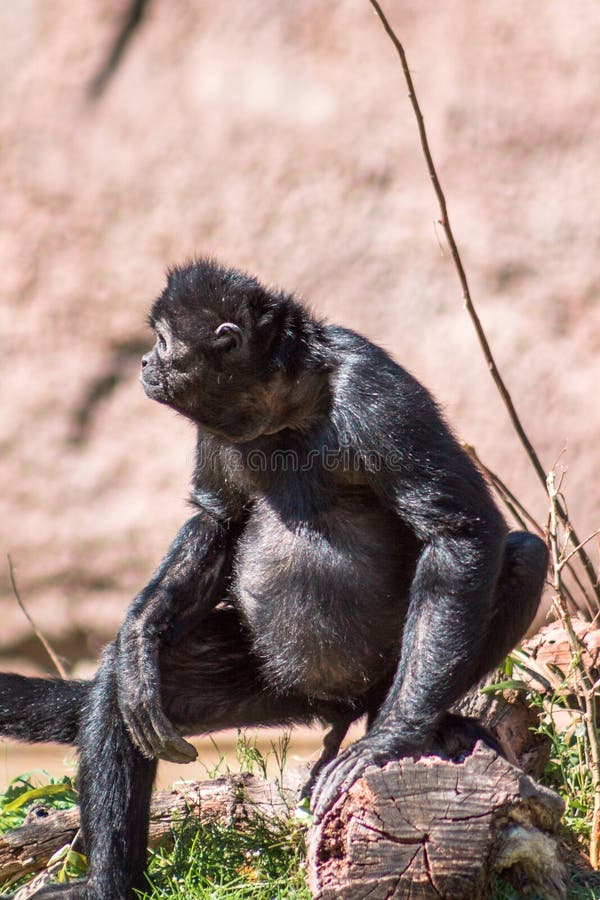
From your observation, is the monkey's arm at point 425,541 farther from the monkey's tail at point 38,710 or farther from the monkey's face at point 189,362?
the monkey's tail at point 38,710

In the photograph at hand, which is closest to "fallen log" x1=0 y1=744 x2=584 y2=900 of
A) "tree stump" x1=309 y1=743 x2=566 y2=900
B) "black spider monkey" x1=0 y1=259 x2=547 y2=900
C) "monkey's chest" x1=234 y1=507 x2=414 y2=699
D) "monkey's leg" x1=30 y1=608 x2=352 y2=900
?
"tree stump" x1=309 y1=743 x2=566 y2=900

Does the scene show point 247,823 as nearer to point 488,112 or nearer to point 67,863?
point 67,863

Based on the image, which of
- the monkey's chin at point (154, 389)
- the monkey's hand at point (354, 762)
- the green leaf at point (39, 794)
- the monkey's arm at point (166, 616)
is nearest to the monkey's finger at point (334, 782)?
the monkey's hand at point (354, 762)

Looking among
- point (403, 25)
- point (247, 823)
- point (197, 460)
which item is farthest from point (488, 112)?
point (247, 823)

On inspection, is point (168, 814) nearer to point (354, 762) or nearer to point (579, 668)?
point (354, 762)

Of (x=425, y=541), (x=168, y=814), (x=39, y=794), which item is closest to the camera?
(x=425, y=541)

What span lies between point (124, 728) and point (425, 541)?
64.0 inches

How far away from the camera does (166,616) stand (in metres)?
5.55

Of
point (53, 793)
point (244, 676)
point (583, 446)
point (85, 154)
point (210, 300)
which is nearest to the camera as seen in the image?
point (210, 300)

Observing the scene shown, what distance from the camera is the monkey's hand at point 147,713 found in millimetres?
5160

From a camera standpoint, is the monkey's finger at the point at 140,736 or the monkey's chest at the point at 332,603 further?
the monkey's chest at the point at 332,603

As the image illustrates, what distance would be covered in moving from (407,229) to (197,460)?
165 inches

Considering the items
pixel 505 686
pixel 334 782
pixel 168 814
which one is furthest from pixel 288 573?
pixel 168 814

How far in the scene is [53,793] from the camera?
6.36 metres
